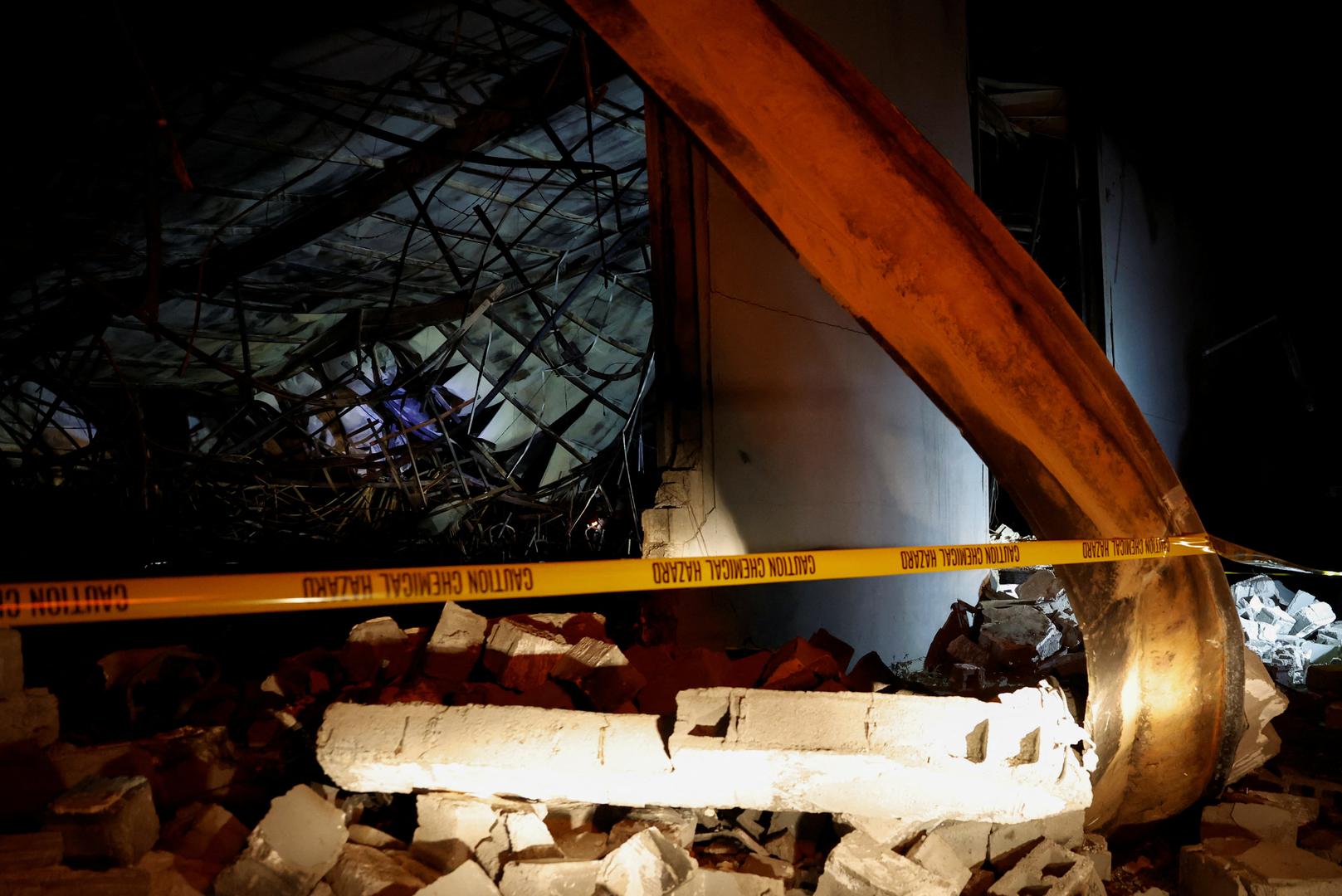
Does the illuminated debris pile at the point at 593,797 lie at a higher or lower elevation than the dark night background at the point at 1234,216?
lower

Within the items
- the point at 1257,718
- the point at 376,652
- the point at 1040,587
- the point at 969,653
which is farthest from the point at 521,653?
the point at 1040,587

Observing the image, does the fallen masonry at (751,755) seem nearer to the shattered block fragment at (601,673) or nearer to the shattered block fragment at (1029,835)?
the shattered block fragment at (1029,835)

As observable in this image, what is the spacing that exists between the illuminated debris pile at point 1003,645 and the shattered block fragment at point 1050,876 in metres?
1.25

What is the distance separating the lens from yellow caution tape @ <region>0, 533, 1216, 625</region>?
193 cm

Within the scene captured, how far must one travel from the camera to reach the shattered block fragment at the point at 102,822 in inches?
94.3

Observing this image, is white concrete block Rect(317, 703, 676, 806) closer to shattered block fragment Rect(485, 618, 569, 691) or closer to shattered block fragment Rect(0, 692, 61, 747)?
shattered block fragment Rect(485, 618, 569, 691)

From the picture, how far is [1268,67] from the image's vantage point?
1011 centimetres

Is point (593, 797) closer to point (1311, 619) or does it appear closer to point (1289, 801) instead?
point (1289, 801)

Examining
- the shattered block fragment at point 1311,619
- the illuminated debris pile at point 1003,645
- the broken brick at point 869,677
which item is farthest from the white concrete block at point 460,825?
the shattered block fragment at point 1311,619

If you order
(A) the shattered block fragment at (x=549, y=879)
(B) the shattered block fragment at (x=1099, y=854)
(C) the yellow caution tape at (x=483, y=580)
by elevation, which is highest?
(C) the yellow caution tape at (x=483, y=580)

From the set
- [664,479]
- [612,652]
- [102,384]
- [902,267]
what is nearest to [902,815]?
[612,652]

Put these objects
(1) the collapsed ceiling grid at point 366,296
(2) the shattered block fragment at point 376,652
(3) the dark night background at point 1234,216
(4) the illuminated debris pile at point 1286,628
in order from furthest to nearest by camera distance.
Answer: (3) the dark night background at point 1234,216 → (4) the illuminated debris pile at point 1286,628 → (1) the collapsed ceiling grid at point 366,296 → (2) the shattered block fragment at point 376,652

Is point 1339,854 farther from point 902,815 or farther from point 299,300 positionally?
point 299,300

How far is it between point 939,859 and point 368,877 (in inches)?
74.4
